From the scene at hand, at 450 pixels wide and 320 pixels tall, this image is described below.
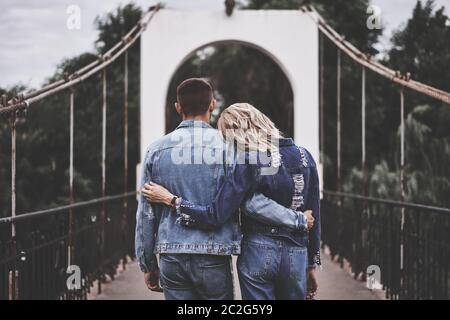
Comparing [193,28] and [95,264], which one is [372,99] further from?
[95,264]

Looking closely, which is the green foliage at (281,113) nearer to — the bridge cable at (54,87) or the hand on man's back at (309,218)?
the bridge cable at (54,87)

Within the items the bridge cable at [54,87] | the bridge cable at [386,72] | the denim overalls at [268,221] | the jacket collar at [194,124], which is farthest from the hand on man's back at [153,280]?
the bridge cable at [386,72]

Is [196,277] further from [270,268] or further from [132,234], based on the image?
[132,234]

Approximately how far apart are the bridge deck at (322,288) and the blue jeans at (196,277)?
2476mm

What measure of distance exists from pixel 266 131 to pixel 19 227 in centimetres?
163

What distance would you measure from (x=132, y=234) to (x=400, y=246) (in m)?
3.11

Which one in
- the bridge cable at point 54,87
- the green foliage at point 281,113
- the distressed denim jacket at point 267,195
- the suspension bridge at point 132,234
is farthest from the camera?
the green foliage at point 281,113

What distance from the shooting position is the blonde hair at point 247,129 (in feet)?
7.11

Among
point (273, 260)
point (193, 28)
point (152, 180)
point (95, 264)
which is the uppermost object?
point (193, 28)

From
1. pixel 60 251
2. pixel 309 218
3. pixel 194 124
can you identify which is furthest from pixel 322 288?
pixel 194 124

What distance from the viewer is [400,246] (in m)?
4.62

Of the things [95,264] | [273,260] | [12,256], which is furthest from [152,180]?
[95,264]

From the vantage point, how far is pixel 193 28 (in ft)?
25.0

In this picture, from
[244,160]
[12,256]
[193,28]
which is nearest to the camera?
[244,160]
